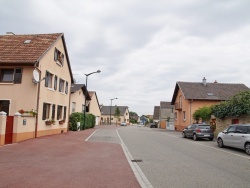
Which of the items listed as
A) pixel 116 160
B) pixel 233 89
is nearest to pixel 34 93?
pixel 116 160

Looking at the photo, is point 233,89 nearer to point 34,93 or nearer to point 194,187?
point 34,93

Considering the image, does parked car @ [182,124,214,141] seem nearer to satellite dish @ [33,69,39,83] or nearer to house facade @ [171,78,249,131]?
satellite dish @ [33,69,39,83]

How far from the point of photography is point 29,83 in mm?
20453

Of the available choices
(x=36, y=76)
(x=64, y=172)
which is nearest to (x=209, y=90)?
(x=36, y=76)

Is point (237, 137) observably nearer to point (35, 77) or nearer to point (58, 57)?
point (35, 77)

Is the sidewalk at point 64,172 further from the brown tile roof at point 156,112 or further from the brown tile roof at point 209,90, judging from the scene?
the brown tile roof at point 156,112

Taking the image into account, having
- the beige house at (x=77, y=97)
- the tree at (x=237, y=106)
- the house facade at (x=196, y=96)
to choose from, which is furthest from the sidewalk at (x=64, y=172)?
the house facade at (x=196, y=96)

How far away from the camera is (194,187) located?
23.7 ft

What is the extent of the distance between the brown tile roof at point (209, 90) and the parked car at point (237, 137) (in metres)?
22.8

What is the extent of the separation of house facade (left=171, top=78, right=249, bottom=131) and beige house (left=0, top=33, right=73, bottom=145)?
2201 centimetres

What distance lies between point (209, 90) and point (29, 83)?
30.7 meters

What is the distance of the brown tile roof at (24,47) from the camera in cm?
2055

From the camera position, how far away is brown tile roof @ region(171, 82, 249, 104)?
1628 inches

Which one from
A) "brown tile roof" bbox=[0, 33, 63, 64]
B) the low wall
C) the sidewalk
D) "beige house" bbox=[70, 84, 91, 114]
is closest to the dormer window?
"brown tile roof" bbox=[0, 33, 63, 64]
